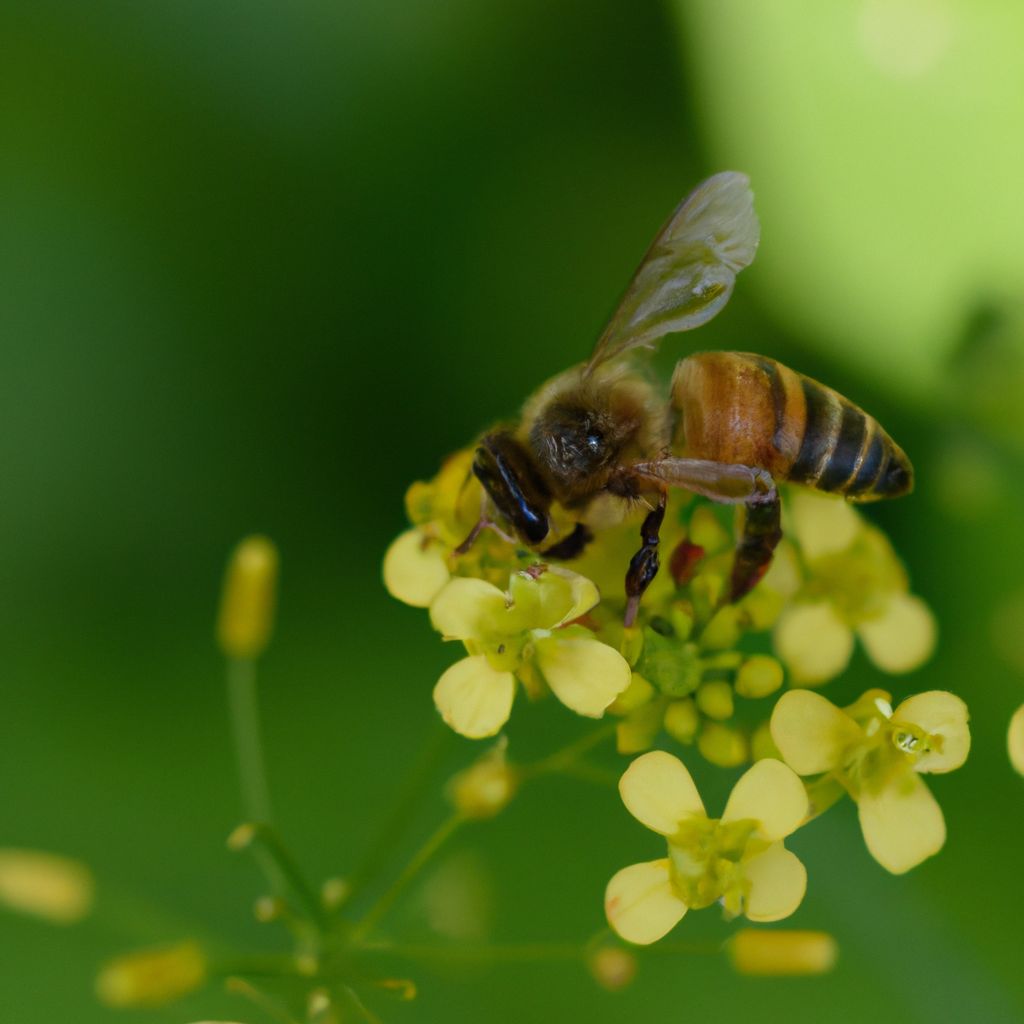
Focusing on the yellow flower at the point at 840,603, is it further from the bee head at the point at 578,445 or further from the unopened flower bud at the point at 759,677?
the bee head at the point at 578,445

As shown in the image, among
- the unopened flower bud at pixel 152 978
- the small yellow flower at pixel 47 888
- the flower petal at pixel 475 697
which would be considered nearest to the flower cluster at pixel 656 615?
the flower petal at pixel 475 697

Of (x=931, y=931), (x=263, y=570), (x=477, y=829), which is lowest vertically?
(x=931, y=931)

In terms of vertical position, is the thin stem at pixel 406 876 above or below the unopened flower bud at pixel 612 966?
above

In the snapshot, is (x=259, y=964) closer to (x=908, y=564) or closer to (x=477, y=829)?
(x=477, y=829)

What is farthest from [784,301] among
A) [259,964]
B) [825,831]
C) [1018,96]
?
[259,964]

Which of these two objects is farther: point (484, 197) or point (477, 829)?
point (484, 197)

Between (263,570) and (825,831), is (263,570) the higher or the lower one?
the higher one

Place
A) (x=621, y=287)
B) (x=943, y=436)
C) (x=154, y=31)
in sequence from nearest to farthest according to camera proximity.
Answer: (x=943, y=436)
(x=154, y=31)
(x=621, y=287)
